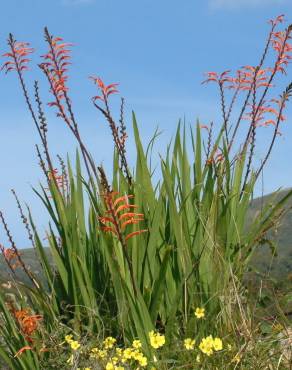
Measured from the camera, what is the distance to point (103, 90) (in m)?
5.38

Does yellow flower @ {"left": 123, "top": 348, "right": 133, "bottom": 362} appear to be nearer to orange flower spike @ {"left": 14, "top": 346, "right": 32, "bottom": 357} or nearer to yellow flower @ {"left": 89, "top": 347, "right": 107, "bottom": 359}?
yellow flower @ {"left": 89, "top": 347, "right": 107, "bottom": 359}

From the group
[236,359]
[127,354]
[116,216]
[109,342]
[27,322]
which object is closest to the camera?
[116,216]

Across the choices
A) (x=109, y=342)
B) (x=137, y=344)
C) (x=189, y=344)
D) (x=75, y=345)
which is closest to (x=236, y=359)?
(x=189, y=344)

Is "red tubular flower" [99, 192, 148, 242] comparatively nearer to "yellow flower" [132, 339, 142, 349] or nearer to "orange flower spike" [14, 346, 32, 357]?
"yellow flower" [132, 339, 142, 349]

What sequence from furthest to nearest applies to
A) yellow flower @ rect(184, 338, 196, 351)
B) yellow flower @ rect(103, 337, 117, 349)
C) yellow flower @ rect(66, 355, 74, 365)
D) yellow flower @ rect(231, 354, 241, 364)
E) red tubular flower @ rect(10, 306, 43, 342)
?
red tubular flower @ rect(10, 306, 43, 342)
yellow flower @ rect(103, 337, 117, 349)
yellow flower @ rect(66, 355, 74, 365)
yellow flower @ rect(184, 338, 196, 351)
yellow flower @ rect(231, 354, 241, 364)

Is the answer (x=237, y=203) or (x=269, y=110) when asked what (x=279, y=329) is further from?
(x=269, y=110)

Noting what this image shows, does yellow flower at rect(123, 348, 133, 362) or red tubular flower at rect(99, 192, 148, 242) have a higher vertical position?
red tubular flower at rect(99, 192, 148, 242)

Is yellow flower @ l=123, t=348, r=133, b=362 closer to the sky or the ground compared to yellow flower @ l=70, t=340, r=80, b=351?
closer to the ground

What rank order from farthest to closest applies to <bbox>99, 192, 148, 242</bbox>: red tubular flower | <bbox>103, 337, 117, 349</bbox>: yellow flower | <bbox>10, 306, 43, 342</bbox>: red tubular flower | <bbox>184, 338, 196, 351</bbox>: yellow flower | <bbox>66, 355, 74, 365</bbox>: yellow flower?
1. <bbox>10, 306, 43, 342</bbox>: red tubular flower
2. <bbox>103, 337, 117, 349</bbox>: yellow flower
3. <bbox>66, 355, 74, 365</bbox>: yellow flower
4. <bbox>184, 338, 196, 351</bbox>: yellow flower
5. <bbox>99, 192, 148, 242</bbox>: red tubular flower

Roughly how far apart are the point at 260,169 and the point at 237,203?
0.48 metres

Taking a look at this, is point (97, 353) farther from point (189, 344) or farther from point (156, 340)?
point (189, 344)

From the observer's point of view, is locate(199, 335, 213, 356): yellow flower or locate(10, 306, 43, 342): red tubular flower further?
locate(10, 306, 43, 342): red tubular flower

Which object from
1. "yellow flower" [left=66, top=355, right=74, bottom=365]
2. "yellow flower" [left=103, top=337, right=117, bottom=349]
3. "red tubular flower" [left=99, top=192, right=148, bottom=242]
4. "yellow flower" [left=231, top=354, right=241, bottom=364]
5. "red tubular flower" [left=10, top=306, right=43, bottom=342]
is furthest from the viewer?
"red tubular flower" [left=10, top=306, right=43, bottom=342]

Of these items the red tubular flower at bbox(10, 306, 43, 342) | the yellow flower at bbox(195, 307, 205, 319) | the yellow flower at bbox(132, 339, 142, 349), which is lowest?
the yellow flower at bbox(132, 339, 142, 349)
